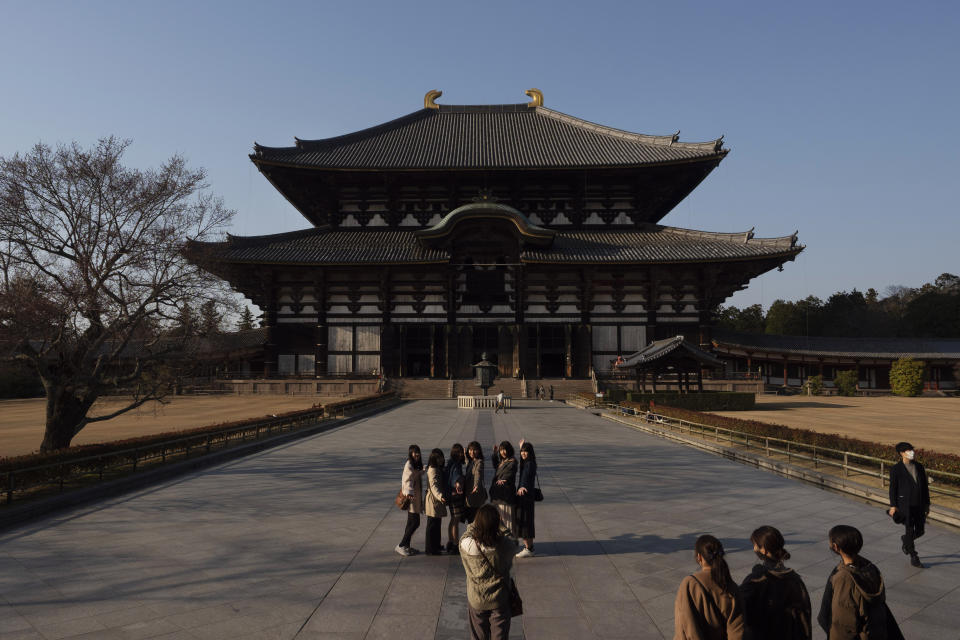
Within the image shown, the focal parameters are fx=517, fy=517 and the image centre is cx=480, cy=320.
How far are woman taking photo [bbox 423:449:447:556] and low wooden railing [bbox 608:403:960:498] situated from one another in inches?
311

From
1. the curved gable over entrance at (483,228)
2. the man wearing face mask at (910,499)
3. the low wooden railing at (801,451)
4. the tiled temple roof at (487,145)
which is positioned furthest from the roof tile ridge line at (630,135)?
the man wearing face mask at (910,499)

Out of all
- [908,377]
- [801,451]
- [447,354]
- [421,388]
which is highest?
[447,354]

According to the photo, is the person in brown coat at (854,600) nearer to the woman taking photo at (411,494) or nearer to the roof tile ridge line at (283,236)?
the woman taking photo at (411,494)

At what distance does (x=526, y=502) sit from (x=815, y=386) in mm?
41074

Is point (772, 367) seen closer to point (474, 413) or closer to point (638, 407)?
point (638, 407)

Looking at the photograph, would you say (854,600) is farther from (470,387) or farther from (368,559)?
(470,387)

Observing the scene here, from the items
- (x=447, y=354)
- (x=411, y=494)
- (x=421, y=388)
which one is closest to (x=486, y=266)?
(x=447, y=354)

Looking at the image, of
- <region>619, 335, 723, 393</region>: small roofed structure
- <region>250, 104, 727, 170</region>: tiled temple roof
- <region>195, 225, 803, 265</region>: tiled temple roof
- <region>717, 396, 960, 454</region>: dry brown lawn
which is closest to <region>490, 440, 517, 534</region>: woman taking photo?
<region>717, 396, 960, 454</region>: dry brown lawn

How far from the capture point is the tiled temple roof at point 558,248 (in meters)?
33.1

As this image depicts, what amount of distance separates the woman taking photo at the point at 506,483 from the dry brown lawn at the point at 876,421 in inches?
510

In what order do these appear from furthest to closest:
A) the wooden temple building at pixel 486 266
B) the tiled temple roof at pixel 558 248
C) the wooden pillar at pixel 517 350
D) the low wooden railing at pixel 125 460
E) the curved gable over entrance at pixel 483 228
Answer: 1. the wooden pillar at pixel 517 350
2. the wooden temple building at pixel 486 266
3. the curved gable over entrance at pixel 483 228
4. the tiled temple roof at pixel 558 248
5. the low wooden railing at pixel 125 460

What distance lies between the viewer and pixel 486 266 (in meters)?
35.9

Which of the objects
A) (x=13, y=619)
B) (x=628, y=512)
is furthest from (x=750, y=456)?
(x=13, y=619)

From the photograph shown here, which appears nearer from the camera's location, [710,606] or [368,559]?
[710,606]
